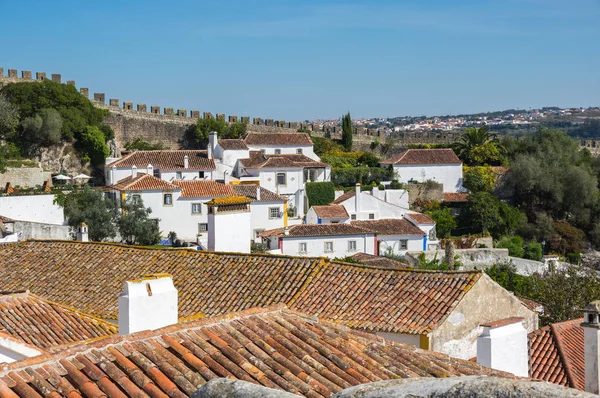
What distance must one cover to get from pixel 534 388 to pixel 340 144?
57.3 metres

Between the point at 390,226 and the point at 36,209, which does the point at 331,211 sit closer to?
the point at 390,226

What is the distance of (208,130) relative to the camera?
5550 centimetres

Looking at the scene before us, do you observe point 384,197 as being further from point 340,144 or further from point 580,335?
point 580,335

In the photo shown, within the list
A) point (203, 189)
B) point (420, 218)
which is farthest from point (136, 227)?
point (420, 218)

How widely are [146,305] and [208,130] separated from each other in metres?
47.5

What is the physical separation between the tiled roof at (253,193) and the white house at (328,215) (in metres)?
1.66

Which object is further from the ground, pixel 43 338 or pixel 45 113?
pixel 45 113

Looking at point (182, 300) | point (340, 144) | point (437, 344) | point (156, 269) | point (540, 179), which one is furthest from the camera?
point (340, 144)

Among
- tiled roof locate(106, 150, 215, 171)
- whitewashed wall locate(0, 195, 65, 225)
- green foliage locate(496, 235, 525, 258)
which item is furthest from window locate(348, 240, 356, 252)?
whitewashed wall locate(0, 195, 65, 225)

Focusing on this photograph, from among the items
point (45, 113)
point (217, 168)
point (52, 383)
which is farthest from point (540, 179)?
point (52, 383)

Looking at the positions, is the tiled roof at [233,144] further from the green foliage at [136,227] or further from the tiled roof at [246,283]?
the tiled roof at [246,283]

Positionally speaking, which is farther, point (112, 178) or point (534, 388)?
point (112, 178)

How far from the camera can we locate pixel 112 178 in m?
45.6

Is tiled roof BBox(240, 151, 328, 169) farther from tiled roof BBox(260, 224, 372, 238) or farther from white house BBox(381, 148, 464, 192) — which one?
tiled roof BBox(260, 224, 372, 238)
